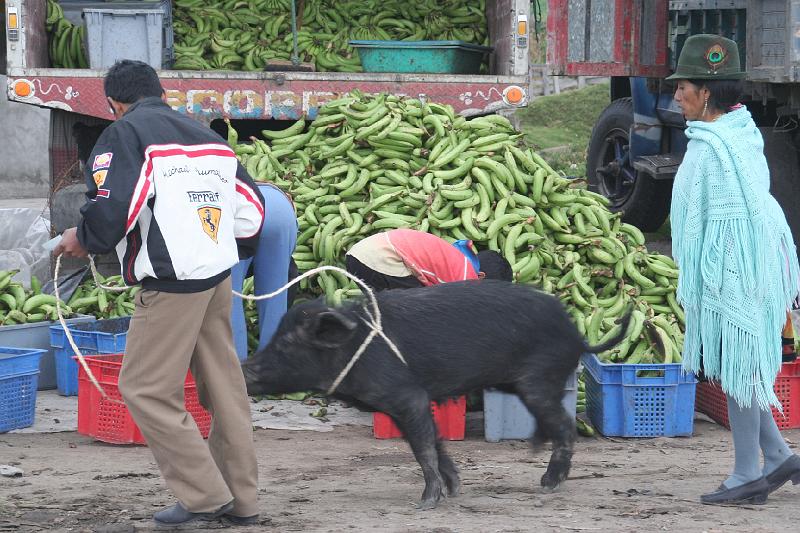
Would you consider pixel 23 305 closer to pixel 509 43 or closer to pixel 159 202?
pixel 159 202

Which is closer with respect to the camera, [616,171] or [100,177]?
[100,177]

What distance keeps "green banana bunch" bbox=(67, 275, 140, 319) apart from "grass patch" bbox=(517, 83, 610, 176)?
36.3ft

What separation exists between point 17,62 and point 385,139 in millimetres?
2849

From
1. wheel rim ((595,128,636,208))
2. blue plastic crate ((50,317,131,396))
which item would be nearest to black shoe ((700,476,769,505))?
blue plastic crate ((50,317,131,396))

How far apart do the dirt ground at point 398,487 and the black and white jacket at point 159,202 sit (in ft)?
3.46

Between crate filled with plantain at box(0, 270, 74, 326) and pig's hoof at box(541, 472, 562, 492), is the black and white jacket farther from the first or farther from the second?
crate filled with plantain at box(0, 270, 74, 326)

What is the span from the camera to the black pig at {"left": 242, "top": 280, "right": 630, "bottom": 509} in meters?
4.95

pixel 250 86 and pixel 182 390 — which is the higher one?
pixel 250 86

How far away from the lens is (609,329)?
6984mm

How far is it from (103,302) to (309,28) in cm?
420

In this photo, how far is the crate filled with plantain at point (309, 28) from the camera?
34.2ft

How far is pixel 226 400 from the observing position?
4.63 meters

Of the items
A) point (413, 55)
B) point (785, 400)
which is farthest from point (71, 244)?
point (413, 55)

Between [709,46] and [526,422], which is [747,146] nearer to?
[709,46]
